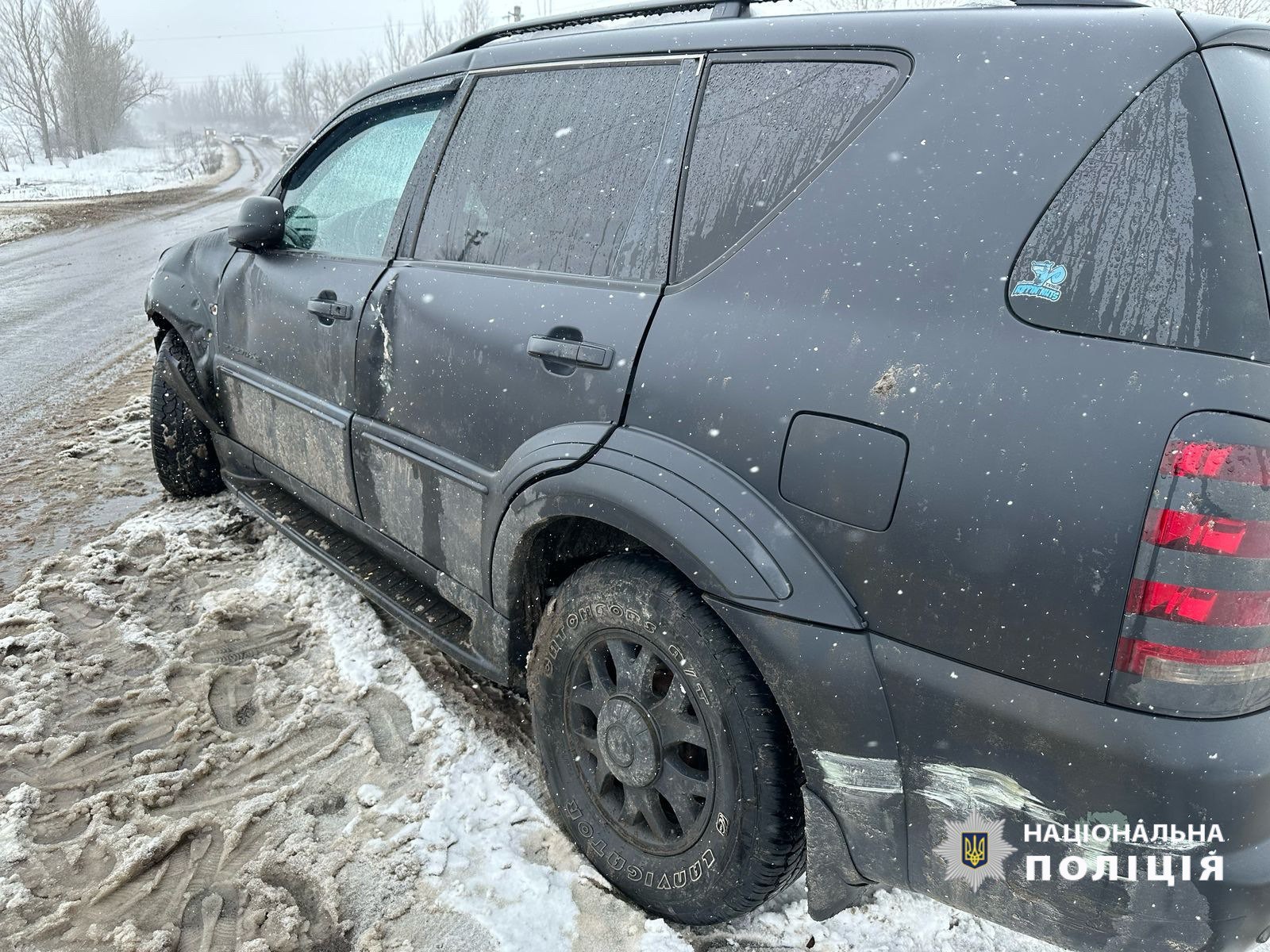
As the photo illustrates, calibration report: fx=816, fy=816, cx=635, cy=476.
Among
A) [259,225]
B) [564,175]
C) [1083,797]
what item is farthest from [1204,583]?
[259,225]

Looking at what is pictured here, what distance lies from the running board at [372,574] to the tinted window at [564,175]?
1090 mm

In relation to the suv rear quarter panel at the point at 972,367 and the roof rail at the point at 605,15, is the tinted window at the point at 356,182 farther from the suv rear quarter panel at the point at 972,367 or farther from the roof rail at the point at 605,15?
the suv rear quarter panel at the point at 972,367

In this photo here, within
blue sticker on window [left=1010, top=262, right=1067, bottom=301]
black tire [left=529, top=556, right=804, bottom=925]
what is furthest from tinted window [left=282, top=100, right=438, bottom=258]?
blue sticker on window [left=1010, top=262, right=1067, bottom=301]

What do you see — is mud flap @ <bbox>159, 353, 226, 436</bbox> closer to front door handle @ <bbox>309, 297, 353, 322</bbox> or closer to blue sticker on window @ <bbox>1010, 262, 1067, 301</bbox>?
front door handle @ <bbox>309, 297, 353, 322</bbox>

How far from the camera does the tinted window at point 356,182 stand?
277 centimetres

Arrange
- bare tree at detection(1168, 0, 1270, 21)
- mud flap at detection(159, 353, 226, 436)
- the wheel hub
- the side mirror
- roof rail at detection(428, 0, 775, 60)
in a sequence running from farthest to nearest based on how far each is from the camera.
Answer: bare tree at detection(1168, 0, 1270, 21)
mud flap at detection(159, 353, 226, 436)
the side mirror
roof rail at detection(428, 0, 775, 60)
the wheel hub

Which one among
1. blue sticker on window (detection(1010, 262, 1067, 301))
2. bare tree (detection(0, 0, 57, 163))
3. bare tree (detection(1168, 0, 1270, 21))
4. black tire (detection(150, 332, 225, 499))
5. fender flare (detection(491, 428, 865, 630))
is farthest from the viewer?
bare tree (detection(0, 0, 57, 163))

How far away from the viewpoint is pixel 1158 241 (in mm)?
1240

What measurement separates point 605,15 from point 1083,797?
227cm

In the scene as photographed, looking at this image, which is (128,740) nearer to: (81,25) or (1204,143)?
(1204,143)

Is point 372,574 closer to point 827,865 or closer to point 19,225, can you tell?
point 827,865

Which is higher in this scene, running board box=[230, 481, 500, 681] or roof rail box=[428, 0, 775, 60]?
roof rail box=[428, 0, 775, 60]

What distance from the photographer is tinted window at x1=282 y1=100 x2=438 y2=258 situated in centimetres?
277

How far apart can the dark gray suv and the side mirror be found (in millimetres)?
1159
